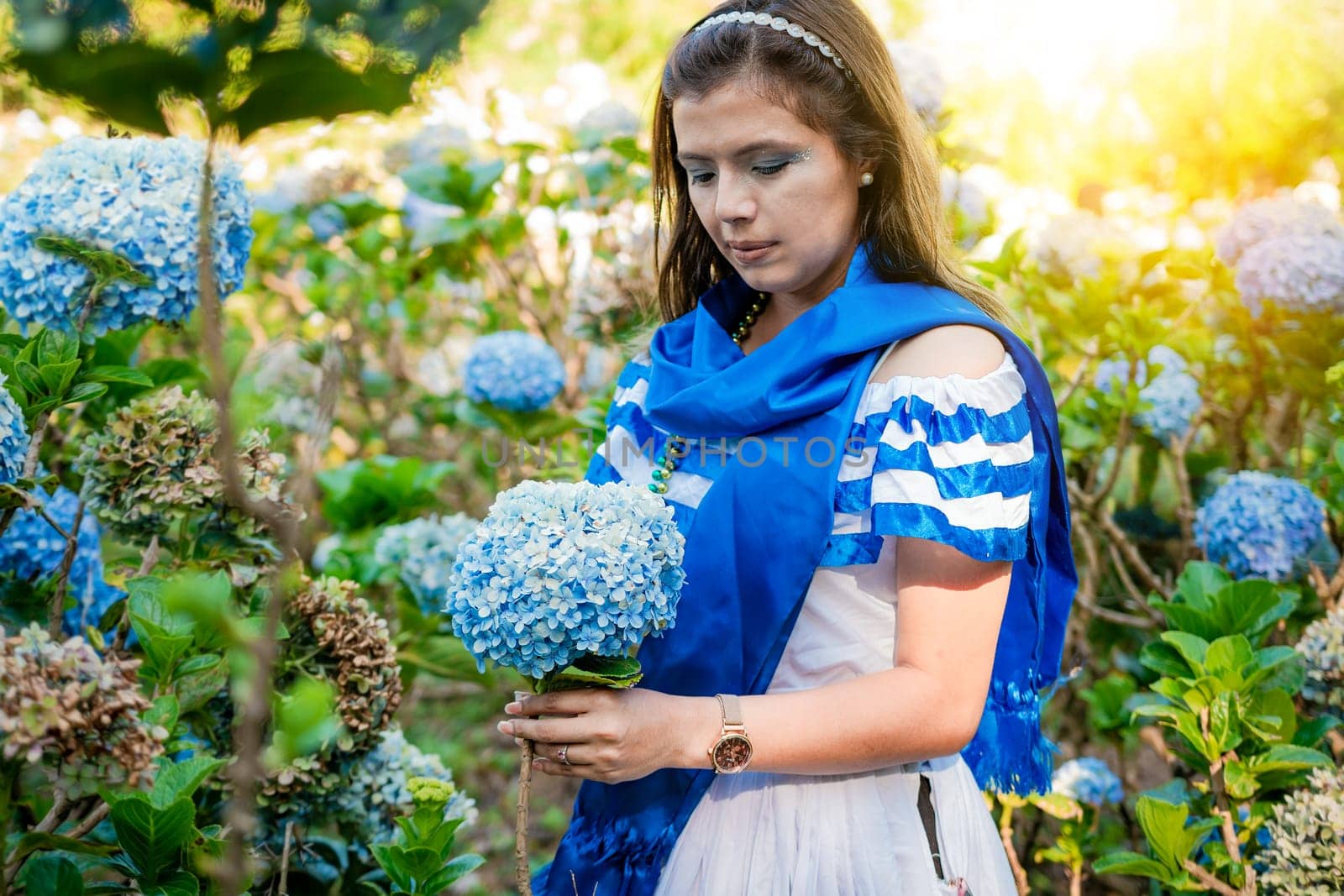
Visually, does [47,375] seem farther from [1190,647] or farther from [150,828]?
[1190,647]

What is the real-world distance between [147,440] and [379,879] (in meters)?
0.82

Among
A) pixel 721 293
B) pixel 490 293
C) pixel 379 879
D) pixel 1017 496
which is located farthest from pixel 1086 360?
pixel 490 293

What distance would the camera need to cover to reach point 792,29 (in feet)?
4.73

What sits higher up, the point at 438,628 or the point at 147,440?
the point at 147,440

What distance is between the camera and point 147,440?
1.44 m

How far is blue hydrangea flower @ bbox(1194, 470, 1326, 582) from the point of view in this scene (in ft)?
6.79

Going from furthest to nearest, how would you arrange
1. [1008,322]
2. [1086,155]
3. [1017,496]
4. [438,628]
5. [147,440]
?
[1086,155]
[438,628]
[1008,322]
[147,440]
[1017,496]

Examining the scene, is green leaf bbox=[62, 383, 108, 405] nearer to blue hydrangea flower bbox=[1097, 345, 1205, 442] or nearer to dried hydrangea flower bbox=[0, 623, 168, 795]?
dried hydrangea flower bbox=[0, 623, 168, 795]

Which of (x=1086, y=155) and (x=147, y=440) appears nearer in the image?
(x=147, y=440)

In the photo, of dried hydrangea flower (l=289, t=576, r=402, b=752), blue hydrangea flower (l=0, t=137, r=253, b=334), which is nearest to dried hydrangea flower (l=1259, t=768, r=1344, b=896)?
dried hydrangea flower (l=289, t=576, r=402, b=752)

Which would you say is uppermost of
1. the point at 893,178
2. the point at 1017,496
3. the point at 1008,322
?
the point at 893,178

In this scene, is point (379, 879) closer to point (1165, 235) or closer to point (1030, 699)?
point (1030, 699)

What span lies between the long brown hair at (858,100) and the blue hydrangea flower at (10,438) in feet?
3.16

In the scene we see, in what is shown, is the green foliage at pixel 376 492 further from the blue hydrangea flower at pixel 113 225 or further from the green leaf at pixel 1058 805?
the green leaf at pixel 1058 805
